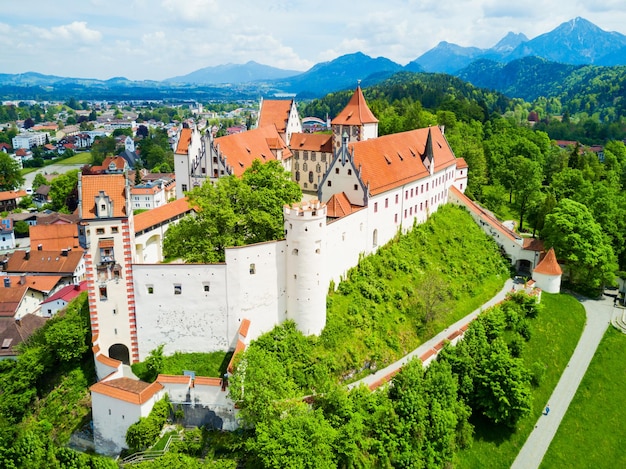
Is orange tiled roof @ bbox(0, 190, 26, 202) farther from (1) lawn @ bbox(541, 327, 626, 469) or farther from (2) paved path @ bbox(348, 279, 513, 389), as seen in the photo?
(1) lawn @ bbox(541, 327, 626, 469)

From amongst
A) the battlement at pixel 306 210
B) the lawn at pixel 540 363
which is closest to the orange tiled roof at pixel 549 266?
the lawn at pixel 540 363

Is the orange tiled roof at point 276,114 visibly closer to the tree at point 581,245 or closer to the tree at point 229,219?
the tree at point 229,219

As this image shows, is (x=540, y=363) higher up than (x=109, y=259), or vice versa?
(x=109, y=259)

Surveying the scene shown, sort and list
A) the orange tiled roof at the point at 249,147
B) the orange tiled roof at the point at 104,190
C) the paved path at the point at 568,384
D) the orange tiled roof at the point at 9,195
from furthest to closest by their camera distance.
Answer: the orange tiled roof at the point at 9,195 < the orange tiled roof at the point at 249,147 < the paved path at the point at 568,384 < the orange tiled roof at the point at 104,190

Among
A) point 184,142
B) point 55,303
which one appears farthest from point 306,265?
point 55,303

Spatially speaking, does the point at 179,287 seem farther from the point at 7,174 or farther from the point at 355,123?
the point at 7,174

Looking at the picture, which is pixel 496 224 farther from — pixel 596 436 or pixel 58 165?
pixel 58 165
